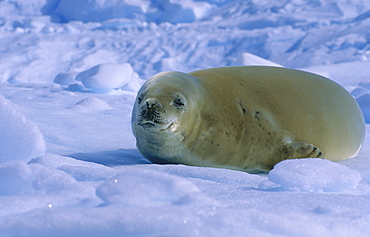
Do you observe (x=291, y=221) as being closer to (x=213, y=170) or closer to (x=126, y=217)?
(x=126, y=217)

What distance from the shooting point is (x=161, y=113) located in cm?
212

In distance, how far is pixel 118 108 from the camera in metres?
4.83

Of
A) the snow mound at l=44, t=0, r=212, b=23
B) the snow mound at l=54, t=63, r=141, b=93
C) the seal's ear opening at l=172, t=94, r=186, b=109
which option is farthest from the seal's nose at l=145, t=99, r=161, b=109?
the snow mound at l=44, t=0, r=212, b=23

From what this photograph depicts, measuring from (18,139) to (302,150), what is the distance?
4.40ft

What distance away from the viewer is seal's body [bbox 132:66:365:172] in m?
2.22

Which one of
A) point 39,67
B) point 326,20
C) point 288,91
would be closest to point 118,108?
point 288,91

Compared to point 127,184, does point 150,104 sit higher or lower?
lower

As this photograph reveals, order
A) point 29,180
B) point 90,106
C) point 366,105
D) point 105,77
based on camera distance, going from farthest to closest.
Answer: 1. point 105,77
2. point 366,105
3. point 90,106
4. point 29,180

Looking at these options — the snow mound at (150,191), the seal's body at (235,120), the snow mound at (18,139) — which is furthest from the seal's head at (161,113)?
the snow mound at (150,191)

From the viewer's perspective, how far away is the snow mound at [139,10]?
17859mm

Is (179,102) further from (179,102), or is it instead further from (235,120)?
(235,120)

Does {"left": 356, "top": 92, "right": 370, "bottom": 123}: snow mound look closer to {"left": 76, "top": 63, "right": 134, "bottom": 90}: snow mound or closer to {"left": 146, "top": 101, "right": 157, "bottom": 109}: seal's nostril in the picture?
{"left": 146, "top": 101, "right": 157, "bottom": 109}: seal's nostril

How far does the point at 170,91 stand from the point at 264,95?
1.86 feet

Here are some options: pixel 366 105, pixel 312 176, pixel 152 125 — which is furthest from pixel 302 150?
pixel 366 105
